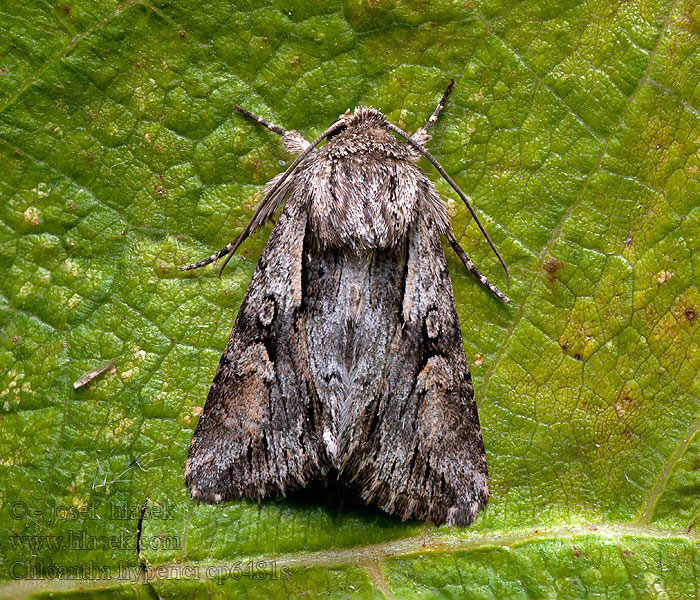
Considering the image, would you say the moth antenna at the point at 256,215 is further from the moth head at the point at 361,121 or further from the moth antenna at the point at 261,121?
the moth antenna at the point at 261,121

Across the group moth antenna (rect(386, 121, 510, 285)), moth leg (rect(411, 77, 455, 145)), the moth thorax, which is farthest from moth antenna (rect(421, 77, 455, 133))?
the moth thorax

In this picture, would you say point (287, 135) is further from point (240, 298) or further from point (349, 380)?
point (349, 380)

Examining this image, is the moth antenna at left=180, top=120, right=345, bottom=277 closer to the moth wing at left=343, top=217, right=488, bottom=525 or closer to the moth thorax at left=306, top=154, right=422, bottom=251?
the moth thorax at left=306, top=154, right=422, bottom=251

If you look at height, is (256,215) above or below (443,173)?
below

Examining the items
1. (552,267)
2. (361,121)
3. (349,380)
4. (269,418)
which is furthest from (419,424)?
(361,121)

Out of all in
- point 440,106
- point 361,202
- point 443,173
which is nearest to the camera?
point 361,202

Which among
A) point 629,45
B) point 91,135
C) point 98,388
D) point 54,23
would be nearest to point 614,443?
point 629,45

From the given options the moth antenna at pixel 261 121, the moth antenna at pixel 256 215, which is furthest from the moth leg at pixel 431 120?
the moth antenna at pixel 261 121
